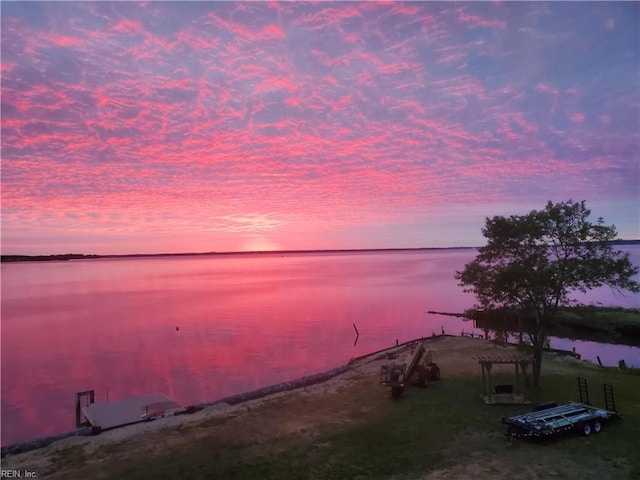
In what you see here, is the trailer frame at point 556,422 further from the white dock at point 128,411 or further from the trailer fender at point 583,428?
the white dock at point 128,411

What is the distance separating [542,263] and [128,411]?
29.4 m

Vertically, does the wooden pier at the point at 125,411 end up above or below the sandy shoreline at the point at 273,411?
below

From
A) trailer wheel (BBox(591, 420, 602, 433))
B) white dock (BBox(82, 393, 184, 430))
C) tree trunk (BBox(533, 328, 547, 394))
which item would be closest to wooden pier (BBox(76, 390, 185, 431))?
white dock (BBox(82, 393, 184, 430))

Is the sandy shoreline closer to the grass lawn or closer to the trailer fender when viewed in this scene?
the grass lawn

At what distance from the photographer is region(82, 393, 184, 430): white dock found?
29719 millimetres

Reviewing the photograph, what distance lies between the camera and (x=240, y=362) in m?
50.9

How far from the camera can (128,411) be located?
31.6 meters

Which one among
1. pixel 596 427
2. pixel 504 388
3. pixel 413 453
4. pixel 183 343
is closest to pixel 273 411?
pixel 413 453

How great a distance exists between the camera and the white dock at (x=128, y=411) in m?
29.7

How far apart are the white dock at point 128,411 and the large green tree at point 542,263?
22530 millimetres

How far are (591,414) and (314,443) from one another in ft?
43.7

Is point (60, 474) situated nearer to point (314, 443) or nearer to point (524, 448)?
point (314, 443)

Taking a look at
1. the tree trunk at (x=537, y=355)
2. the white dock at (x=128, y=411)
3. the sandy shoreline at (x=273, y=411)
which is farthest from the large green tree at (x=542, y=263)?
the white dock at (x=128, y=411)

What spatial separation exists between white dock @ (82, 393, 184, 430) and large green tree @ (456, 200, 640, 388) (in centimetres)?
2253
